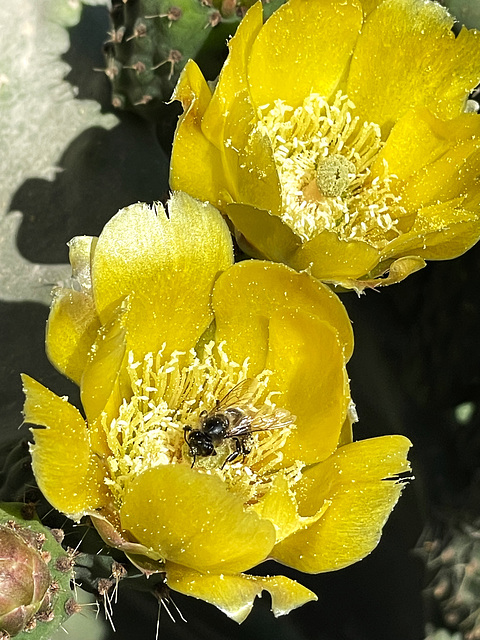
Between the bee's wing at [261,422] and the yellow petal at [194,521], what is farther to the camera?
the bee's wing at [261,422]

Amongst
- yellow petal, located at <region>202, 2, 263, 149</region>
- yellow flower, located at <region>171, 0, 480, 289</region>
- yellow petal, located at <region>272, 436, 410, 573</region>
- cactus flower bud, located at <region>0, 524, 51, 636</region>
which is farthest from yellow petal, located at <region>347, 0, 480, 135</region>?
cactus flower bud, located at <region>0, 524, 51, 636</region>

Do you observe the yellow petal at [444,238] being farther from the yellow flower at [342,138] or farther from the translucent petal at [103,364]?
the translucent petal at [103,364]

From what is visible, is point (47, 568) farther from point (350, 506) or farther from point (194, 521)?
point (350, 506)

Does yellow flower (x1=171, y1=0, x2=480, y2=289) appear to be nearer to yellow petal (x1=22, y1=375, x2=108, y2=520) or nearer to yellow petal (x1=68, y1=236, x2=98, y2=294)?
yellow petal (x1=68, y1=236, x2=98, y2=294)

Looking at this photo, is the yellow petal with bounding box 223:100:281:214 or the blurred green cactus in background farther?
the blurred green cactus in background

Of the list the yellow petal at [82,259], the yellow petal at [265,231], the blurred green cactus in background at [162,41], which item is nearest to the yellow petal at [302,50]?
the blurred green cactus in background at [162,41]

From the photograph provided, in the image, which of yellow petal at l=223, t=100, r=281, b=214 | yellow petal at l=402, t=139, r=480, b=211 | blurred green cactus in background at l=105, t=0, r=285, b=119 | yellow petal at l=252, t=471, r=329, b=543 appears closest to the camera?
yellow petal at l=252, t=471, r=329, b=543

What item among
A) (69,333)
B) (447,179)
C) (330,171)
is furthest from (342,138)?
(69,333)

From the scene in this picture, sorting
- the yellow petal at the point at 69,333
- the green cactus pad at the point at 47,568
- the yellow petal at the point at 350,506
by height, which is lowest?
the green cactus pad at the point at 47,568
